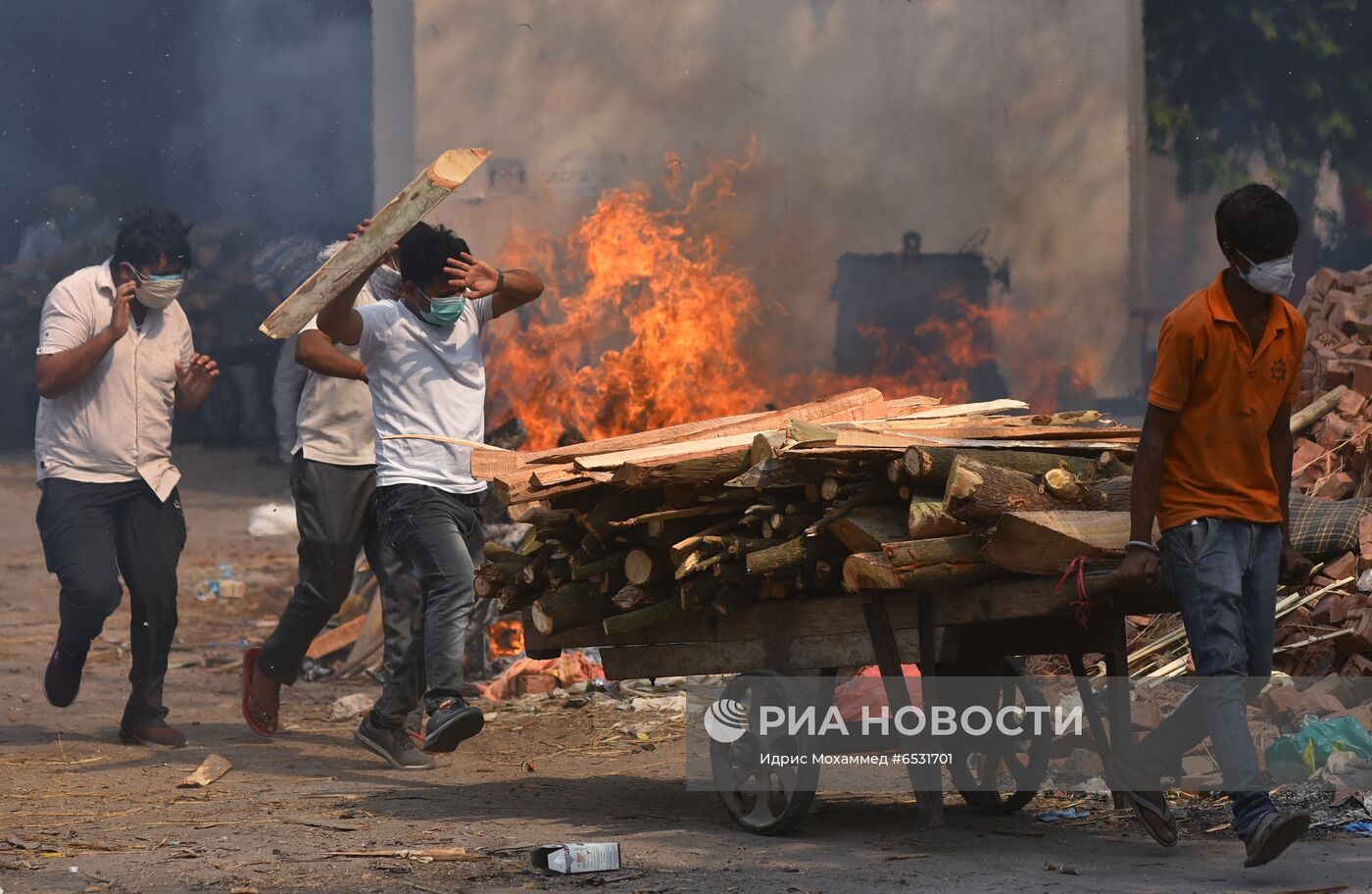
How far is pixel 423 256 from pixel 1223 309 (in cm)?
362

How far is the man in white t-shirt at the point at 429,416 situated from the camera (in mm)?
6660

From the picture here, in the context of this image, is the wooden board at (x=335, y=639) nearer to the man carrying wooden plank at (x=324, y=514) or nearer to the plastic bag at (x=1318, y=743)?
the man carrying wooden plank at (x=324, y=514)

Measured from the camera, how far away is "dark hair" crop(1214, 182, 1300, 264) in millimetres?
4336

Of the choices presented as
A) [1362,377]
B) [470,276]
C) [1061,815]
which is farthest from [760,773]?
[1362,377]

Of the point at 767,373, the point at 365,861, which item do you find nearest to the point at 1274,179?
the point at 767,373

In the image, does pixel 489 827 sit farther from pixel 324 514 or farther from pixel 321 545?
pixel 324 514

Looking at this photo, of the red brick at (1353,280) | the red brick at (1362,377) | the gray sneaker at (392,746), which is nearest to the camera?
the gray sneaker at (392,746)

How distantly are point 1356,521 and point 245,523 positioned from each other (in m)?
10.6

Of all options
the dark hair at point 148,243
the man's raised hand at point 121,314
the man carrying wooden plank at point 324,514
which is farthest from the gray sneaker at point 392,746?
the dark hair at point 148,243

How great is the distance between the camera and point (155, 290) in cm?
814

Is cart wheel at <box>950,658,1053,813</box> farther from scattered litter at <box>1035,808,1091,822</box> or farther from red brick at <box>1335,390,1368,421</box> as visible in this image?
red brick at <box>1335,390,1368,421</box>

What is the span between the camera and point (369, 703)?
9.29 m

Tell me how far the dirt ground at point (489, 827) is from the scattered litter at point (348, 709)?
0.09 meters

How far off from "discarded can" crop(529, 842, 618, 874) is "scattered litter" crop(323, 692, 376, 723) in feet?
14.8
